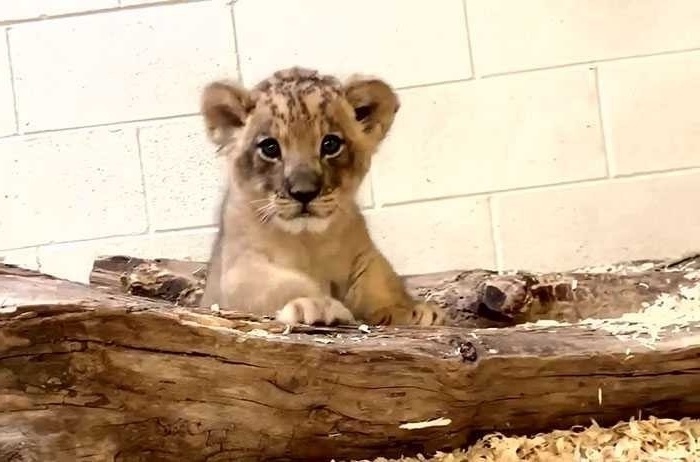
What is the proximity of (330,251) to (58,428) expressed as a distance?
72 centimetres

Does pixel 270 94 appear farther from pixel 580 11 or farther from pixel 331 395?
pixel 580 11

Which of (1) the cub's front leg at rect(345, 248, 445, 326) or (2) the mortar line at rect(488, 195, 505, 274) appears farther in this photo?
(2) the mortar line at rect(488, 195, 505, 274)

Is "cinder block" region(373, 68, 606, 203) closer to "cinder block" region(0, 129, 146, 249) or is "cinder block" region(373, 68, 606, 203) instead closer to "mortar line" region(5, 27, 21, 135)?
"cinder block" region(0, 129, 146, 249)

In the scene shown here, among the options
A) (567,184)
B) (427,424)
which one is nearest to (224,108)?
(427,424)

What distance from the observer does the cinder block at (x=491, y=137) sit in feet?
8.38

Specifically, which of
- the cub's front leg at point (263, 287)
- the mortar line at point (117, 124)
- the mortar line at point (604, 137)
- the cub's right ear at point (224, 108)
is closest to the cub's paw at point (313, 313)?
the cub's front leg at point (263, 287)

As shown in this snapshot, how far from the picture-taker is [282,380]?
1.36 meters

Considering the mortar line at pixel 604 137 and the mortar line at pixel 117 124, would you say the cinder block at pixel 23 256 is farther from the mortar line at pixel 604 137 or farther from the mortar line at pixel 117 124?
the mortar line at pixel 604 137

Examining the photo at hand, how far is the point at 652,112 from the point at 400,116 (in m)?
0.64

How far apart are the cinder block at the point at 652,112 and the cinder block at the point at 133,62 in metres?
0.97

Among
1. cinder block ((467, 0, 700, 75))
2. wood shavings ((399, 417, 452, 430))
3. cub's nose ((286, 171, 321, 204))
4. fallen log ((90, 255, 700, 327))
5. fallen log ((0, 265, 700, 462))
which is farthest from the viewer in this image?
cinder block ((467, 0, 700, 75))

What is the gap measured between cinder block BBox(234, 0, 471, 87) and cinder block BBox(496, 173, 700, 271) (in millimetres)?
385

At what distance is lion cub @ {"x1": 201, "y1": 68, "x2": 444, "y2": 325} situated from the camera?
1.76 meters

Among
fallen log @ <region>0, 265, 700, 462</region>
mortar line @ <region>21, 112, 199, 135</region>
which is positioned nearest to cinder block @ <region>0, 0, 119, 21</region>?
mortar line @ <region>21, 112, 199, 135</region>
